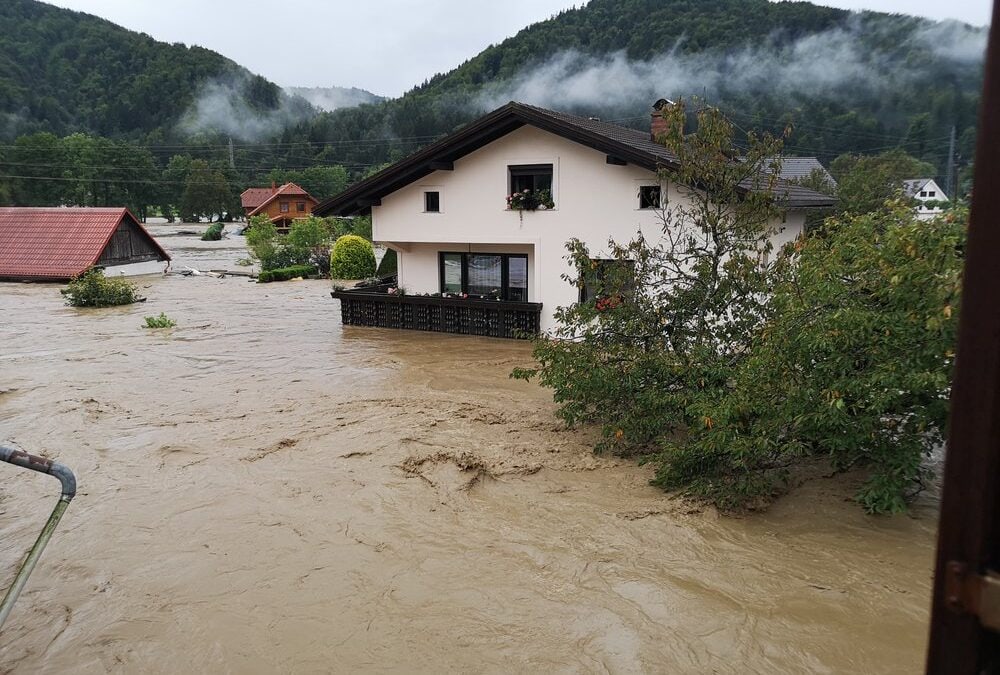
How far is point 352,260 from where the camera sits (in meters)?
31.1

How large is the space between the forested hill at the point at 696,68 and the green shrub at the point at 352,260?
216ft

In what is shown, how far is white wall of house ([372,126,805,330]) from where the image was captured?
15992 mm

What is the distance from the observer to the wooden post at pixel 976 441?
4.51ft

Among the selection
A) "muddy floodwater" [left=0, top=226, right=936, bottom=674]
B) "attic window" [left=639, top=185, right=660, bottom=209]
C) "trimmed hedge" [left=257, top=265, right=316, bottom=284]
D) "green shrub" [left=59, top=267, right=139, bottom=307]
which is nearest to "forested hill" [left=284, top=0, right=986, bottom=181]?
"trimmed hedge" [left=257, top=265, right=316, bottom=284]

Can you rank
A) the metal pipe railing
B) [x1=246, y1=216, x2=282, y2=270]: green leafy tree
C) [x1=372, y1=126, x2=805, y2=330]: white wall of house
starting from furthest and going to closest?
[x1=246, y1=216, x2=282, y2=270]: green leafy tree
[x1=372, y1=126, x2=805, y2=330]: white wall of house
the metal pipe railing

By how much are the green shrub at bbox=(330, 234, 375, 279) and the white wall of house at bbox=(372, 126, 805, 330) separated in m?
12.2

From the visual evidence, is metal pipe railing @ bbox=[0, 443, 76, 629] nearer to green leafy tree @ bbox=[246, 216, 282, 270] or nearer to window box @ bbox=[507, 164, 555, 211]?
window box @ bbox=[507, 164, 555, 211]

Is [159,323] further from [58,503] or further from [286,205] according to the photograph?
[286,205]

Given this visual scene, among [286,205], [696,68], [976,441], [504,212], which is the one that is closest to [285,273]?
[504,212]

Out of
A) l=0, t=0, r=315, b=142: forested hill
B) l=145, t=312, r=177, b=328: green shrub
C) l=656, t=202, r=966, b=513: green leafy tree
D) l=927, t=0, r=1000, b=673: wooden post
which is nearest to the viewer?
l=927, t=0, r=1000, b=673: wooden post

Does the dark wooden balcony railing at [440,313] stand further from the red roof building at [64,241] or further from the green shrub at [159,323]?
the red roof building at [64,241]

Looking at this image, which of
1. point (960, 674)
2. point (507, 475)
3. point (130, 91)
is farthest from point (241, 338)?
point (130, 91)

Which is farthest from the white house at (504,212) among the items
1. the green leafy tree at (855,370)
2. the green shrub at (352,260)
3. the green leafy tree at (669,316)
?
the green shrub at (352,260)

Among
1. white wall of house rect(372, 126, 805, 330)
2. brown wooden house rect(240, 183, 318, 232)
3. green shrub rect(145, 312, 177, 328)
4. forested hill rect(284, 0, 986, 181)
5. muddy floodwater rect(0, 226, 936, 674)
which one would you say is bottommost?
muddy floodwater rect(0, 226, 936, 674)
